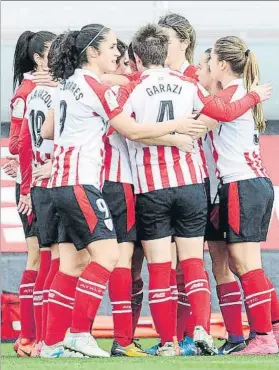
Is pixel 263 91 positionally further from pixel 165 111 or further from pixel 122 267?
pixel 122 267

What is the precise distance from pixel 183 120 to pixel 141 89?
0.25 meters

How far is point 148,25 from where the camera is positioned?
18.9 ft

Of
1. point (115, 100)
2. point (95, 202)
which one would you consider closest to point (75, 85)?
point (115, 100)

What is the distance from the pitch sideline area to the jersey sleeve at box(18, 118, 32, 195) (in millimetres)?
1127

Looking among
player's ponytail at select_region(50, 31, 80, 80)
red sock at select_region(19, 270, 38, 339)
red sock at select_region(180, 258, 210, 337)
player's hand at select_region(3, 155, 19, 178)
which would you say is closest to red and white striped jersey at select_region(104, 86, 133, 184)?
player's ponytail at select_region(50, 31, 80, 80)

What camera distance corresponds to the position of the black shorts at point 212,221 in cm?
604

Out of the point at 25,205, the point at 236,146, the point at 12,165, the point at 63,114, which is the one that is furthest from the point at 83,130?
the point at 12,165

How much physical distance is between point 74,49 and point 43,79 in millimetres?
527

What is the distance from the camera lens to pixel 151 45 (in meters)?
5.71

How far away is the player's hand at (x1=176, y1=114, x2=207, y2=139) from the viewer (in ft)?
18.5

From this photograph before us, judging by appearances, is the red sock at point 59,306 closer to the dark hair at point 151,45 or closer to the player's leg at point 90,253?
the player's leg at point 90,253

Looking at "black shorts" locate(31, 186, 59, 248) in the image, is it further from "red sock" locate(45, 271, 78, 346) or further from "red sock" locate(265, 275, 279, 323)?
"red sock" locate(265, 275, 279, 323)

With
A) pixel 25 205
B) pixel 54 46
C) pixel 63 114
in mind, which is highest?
pixel 54 46

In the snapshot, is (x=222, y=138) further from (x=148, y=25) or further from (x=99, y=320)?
(x=99, y=320)
